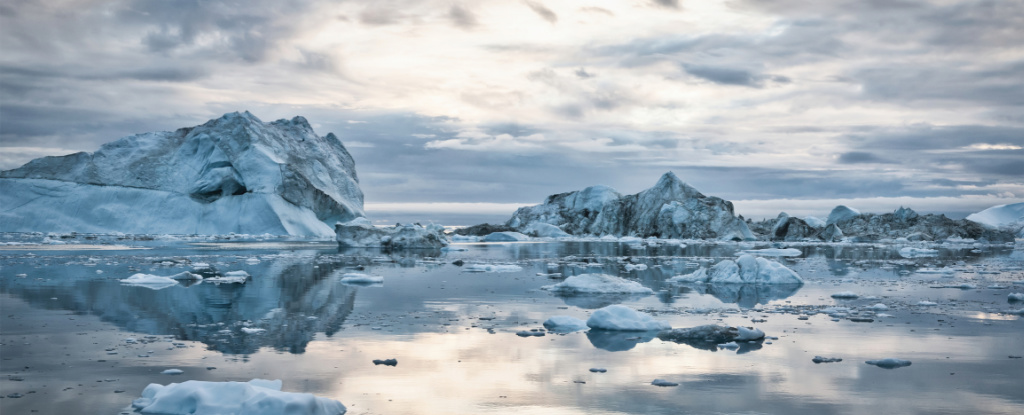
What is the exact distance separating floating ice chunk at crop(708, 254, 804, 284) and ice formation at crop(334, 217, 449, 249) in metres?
21.9

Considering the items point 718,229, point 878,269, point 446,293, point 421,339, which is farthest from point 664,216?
point 421,339

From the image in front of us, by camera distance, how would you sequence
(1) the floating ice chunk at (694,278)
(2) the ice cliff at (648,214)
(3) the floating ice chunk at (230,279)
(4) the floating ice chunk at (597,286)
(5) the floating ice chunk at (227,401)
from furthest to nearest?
(2) the ice cliff at (648,214)
(1) the floating ice chunk at (694,278)
(3) the floating ice chunk at (230,279)
(4) the floating ice chunk at (597,286)
(5) the floating ice chunk at (227,401)

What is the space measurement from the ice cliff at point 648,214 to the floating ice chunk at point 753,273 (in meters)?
40.1

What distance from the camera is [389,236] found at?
37.1 m

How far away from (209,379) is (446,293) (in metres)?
8.38

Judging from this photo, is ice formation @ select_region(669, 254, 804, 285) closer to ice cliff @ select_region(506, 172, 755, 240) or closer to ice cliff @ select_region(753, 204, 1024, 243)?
ice cliff @ select_region(506, 172, 755, 240)

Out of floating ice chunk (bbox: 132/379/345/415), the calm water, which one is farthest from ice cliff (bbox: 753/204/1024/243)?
floating ice chunk (bbox: 132/379/345/415)

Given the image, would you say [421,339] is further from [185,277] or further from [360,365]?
[185,277]

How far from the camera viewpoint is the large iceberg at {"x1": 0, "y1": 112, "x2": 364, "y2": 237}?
1986 inches

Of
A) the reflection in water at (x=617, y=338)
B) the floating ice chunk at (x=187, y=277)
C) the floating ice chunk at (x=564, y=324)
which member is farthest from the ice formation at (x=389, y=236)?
the reflection in water at (x=617, y=338)

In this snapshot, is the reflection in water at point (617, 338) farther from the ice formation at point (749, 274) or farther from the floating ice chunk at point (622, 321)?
the ice formation at point (749, 274)

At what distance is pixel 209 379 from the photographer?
21.8 feet

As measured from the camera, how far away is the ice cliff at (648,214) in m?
57.0

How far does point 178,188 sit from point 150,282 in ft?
140
